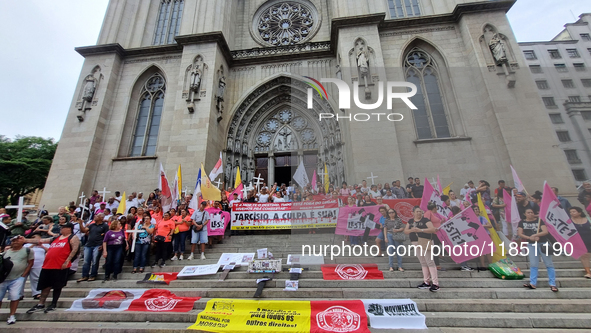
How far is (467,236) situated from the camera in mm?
5539

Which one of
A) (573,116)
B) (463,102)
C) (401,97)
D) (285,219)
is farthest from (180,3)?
(573,116)

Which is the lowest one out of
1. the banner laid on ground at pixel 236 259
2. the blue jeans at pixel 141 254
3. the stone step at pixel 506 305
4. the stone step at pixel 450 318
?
the stone step at pixel 450 318

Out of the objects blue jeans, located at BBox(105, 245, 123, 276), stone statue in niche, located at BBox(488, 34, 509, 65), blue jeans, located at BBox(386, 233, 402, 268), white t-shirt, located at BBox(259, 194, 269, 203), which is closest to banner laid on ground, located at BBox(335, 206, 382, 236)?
blue jeans, located at BBox(386, 233, 402, 268)

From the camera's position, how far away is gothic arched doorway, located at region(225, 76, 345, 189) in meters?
14.5

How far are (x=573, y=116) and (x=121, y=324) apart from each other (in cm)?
4658

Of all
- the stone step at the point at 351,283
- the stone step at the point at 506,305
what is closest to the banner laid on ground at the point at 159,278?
the stone step at the point at 351,283

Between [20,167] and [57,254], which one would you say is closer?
[57,254]

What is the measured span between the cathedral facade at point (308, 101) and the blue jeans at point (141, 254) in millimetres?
5519

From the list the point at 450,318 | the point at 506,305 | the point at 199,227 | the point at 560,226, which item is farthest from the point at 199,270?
the point at 560,226

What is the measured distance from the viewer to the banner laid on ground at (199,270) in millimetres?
5961

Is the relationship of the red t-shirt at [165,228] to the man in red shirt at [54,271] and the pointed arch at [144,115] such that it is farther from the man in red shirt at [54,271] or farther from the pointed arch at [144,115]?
the pointed arch at [144,115]

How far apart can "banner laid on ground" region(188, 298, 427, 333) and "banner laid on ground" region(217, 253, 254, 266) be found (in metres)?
1.87

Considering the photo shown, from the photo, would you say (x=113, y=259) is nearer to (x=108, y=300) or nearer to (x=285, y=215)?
(x=108, y=300)

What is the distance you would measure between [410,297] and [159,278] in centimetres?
589
